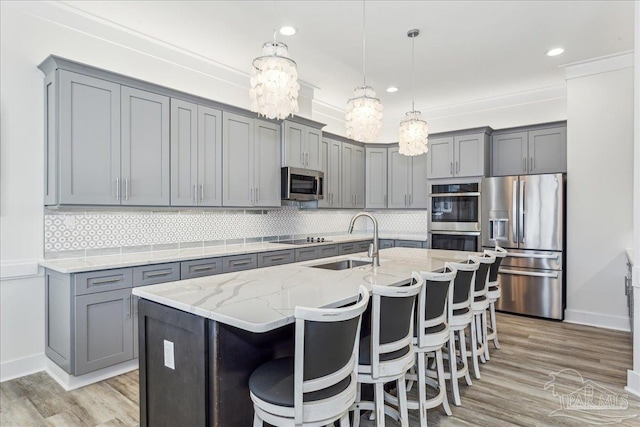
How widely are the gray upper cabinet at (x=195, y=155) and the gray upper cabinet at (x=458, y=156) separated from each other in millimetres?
3332

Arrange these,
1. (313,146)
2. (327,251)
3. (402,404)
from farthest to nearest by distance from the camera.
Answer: (313,146) → (327,251) → (402,404)

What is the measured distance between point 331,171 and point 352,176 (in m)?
0.59

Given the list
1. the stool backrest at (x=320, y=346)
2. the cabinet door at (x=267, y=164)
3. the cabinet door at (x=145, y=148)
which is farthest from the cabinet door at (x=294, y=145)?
the stool backrest at (x=320, y=346)

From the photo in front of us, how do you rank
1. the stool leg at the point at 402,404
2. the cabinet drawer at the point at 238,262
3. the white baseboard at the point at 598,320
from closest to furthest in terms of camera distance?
the stool leg at the point at 402,404 → the cabinet drawer at the point at 238,262 → the white baseboard at the point at 598,320

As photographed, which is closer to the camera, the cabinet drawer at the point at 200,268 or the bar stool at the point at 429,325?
the bar stool at the point at 429,325

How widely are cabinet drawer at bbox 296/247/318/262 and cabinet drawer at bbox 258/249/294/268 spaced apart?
126 millimetres

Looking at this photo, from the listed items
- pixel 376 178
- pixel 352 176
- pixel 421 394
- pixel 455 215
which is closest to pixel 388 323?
pixel 421 394

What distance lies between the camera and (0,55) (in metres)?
2.85

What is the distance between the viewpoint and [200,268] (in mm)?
3479

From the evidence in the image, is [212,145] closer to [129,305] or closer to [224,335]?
[129,305]

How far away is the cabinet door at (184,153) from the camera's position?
3570 millimetres

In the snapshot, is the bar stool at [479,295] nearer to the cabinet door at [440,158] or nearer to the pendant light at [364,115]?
Result: the pendant light at [364,115]

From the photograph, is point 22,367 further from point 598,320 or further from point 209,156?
point 598,320

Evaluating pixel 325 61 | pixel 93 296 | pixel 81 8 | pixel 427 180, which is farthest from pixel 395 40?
pixel 93 296
